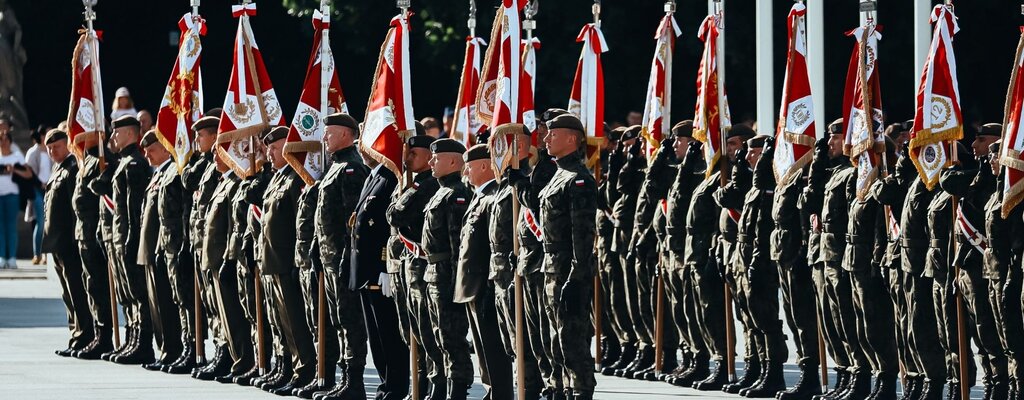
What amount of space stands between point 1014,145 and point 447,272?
3.25 meters

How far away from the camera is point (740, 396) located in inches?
521

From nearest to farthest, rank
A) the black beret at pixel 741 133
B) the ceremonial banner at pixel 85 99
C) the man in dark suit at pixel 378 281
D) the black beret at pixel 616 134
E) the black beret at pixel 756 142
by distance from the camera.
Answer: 1. the man in dark suit at pixel 378 281
2. the black beret at pixel 756 142
3. the black beret at pixel 741 133
4. the black beret at pixel 616 134
5. the ceremonial banner at pixel 85 99

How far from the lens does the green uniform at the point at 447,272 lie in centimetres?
1183

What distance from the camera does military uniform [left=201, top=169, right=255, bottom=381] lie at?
46.7ft

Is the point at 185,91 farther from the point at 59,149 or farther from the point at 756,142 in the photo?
the point at 756,142

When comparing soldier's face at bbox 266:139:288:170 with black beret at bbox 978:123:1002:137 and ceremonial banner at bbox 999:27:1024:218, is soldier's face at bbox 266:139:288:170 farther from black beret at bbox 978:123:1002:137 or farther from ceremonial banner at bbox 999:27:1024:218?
ceremonial banner at bbox 999:27:1024:218

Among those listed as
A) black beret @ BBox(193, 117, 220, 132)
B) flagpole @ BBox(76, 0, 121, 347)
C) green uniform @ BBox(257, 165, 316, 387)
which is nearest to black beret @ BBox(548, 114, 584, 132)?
green uniform @ BBox(257, 165, 316, 387)

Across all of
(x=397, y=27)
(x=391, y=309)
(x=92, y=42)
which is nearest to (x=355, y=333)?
(x=391, y=309)

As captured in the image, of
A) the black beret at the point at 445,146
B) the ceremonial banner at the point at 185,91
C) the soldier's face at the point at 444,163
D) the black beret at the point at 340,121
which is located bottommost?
the soldier's face at the point at 444,163

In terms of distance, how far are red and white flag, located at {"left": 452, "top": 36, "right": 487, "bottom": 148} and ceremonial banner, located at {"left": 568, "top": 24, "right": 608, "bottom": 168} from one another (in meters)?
0.76

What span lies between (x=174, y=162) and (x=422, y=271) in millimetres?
3800

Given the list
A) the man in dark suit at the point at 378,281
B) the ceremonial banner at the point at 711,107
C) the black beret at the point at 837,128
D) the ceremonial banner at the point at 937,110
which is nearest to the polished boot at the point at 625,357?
the ceremonial banner at the point at 711,107

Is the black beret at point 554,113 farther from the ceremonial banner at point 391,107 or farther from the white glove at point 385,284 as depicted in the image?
the white glove at point 385,284

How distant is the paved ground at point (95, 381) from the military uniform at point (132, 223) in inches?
16.7
